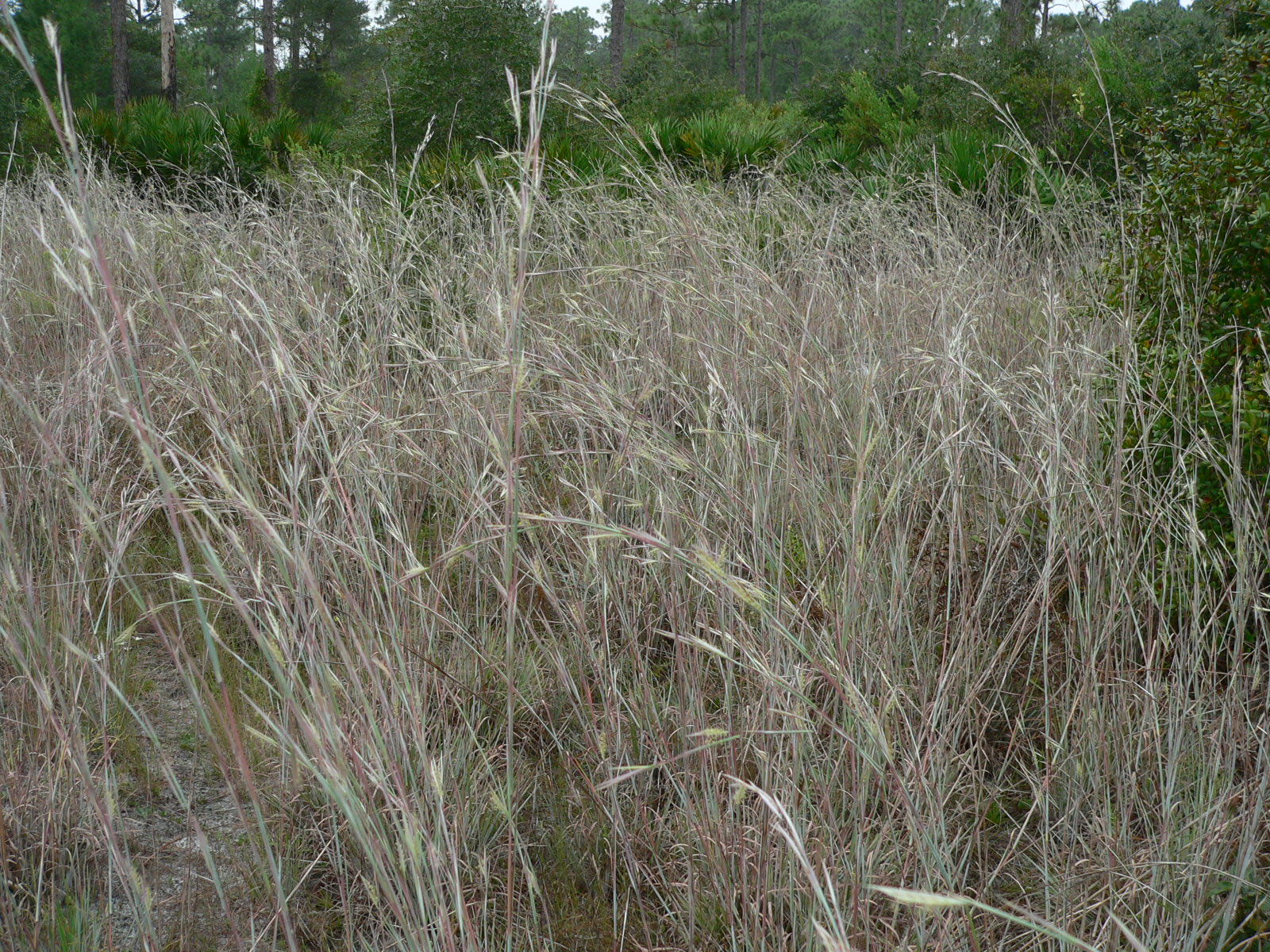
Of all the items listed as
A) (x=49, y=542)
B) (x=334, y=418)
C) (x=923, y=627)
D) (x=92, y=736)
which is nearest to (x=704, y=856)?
(x=923, y=627)

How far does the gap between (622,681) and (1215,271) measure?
4.80ft

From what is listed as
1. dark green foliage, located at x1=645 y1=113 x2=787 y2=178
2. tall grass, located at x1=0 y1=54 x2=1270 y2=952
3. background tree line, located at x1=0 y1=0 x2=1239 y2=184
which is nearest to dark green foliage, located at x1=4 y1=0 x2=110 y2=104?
background tree line, located at x1=0 y1=0 x2=1239 y2=184

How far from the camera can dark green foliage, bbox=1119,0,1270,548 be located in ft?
5.83

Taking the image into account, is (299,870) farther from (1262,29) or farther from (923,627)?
(1262,29)

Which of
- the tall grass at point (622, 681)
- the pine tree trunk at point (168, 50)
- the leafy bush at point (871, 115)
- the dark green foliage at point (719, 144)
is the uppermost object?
the pine tree trunk at point (168, 50)

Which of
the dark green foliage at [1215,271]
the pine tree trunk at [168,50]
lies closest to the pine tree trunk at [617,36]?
the pine tree trunk at [168,50]

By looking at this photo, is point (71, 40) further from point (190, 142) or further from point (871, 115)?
point (871, 115)

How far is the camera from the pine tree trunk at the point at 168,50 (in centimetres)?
1339

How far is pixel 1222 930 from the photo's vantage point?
1172 millimetres

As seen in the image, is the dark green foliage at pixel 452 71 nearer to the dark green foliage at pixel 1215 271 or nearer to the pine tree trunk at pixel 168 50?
the pine tree trunk at pixel 168 50

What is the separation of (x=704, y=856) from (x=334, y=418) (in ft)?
2.91

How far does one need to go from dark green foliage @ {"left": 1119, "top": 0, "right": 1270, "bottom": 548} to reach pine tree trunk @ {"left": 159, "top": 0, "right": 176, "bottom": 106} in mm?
14279

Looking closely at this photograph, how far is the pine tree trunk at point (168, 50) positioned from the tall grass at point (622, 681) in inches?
528

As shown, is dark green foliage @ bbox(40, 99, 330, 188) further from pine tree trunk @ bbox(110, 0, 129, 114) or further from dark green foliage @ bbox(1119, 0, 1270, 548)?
pine tree trunk @ bbox(110, 0, 129, 114)
